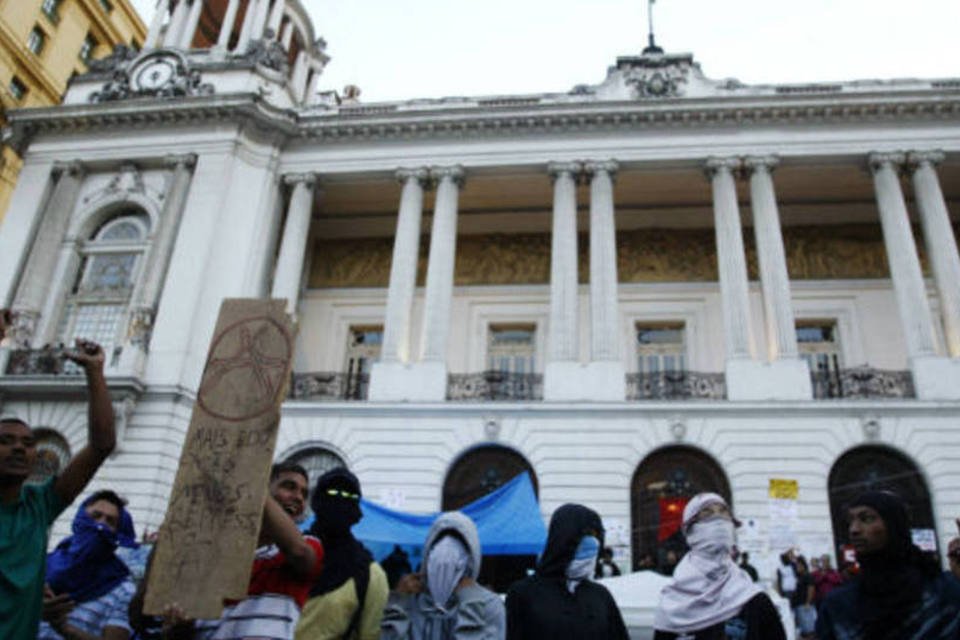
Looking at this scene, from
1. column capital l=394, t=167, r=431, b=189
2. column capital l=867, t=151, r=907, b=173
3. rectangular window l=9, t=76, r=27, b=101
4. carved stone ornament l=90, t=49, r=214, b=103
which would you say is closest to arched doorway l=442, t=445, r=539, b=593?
column capital l=394, t=167, r=431, b=189

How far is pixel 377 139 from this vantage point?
20016 millimetres

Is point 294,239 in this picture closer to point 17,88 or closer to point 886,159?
point 886,159

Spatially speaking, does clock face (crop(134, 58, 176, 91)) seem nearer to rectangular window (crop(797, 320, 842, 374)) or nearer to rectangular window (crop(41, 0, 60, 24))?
rectangular window (crop(41, 0, 60, 24))

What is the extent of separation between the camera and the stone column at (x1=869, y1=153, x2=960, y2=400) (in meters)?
15.2

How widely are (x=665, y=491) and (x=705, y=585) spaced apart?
12.1 meters

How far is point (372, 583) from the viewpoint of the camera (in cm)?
314

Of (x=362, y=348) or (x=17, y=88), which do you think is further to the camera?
(x=17, y=88)

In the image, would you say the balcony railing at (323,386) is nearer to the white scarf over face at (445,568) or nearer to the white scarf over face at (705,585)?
the white scarf over face at (445,568)

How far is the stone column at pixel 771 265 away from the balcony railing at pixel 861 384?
1.10 meters

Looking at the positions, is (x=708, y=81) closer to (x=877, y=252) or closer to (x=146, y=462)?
(x=877, y=252)

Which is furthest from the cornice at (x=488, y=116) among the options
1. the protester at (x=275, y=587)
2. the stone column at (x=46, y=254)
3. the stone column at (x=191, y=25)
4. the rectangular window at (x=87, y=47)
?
the protester at (x=275, y=587)

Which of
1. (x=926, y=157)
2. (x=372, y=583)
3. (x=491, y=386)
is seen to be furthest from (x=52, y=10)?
(x=372, y=583)

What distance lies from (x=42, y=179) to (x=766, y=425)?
19.9 m

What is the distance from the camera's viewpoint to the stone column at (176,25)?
80.9 ft
